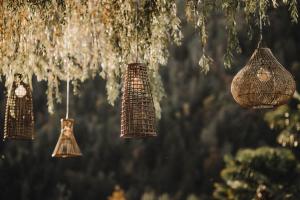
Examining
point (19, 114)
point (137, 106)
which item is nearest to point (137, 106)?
point (137, 106)

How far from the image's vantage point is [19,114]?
3551 mm

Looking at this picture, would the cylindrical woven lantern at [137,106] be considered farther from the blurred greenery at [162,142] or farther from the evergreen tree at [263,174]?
the blurred greenery at [162,142]

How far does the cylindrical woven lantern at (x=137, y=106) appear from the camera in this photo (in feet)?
9.59

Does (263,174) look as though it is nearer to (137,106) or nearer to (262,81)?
(262,81)

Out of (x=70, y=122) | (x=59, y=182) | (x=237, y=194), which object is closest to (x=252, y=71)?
(x=70, y=122)

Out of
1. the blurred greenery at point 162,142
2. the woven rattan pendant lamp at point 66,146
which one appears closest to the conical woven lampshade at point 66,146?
the woven rattan pendant lamp at point 66,146

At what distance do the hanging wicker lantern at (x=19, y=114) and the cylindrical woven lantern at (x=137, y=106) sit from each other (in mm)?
749

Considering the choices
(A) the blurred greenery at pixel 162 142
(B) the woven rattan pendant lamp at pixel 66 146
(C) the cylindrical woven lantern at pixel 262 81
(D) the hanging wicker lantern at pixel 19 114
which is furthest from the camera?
(A) the blurred greenery at pixel 162 142

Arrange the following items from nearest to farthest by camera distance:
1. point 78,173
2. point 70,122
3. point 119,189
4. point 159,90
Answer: point 159,90 < point 70,122 < point 119,189 < point 78,173

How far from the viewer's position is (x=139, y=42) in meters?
3.20

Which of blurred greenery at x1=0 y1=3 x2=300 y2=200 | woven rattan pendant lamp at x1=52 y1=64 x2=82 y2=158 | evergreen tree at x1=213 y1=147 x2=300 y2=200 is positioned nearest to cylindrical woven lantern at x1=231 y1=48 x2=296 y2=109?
woven rattan pendant lamp at x1=52 y1=64 x2=82 y2=158

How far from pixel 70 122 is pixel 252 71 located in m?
1.24

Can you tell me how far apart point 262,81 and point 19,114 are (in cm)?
125

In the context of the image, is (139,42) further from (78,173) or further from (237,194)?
(78,173)
